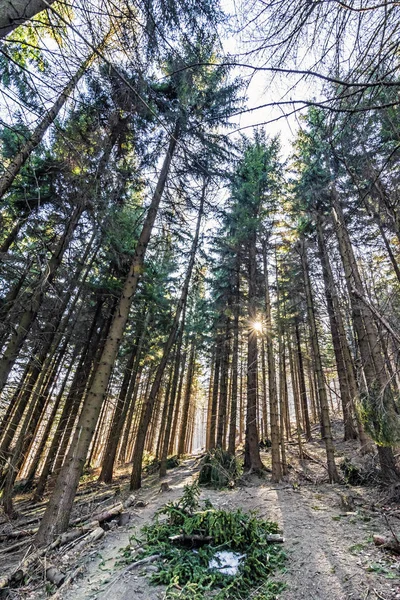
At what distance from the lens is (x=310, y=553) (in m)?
3.65

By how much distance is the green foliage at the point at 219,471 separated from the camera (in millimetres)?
7859

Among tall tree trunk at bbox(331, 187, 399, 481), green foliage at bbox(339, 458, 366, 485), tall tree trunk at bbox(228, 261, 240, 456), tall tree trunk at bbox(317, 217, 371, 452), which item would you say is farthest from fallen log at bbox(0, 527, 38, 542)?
tall tree trunk at bbox(317, 217, 371, 452)

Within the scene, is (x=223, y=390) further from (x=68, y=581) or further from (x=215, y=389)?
(x=68, y=581)

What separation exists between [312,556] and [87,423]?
415 centimetres

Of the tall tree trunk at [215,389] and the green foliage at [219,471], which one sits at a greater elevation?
the tall tree trunk at [215,389]

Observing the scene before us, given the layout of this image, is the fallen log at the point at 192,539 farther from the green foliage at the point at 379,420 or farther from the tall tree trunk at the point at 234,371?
the tall tree trunk at the point at 234,371

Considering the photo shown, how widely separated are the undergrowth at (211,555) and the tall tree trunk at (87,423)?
1627 millimetres

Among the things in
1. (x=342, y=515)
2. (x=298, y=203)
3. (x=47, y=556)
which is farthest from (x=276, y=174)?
(x=47, y=556)

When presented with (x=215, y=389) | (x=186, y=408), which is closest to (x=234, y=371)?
(x=215, y=389)

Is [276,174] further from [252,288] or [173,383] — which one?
[173,383]

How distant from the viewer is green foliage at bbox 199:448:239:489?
786cm

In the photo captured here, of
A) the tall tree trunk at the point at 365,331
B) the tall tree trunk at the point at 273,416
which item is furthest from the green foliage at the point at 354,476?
the tall tree trunk at the point at 273,416

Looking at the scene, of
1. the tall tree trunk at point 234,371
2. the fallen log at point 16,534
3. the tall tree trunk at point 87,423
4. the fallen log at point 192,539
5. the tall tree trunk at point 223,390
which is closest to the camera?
the fallen log at point 192,539

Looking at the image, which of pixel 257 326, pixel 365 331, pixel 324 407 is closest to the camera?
pixel 365 331
